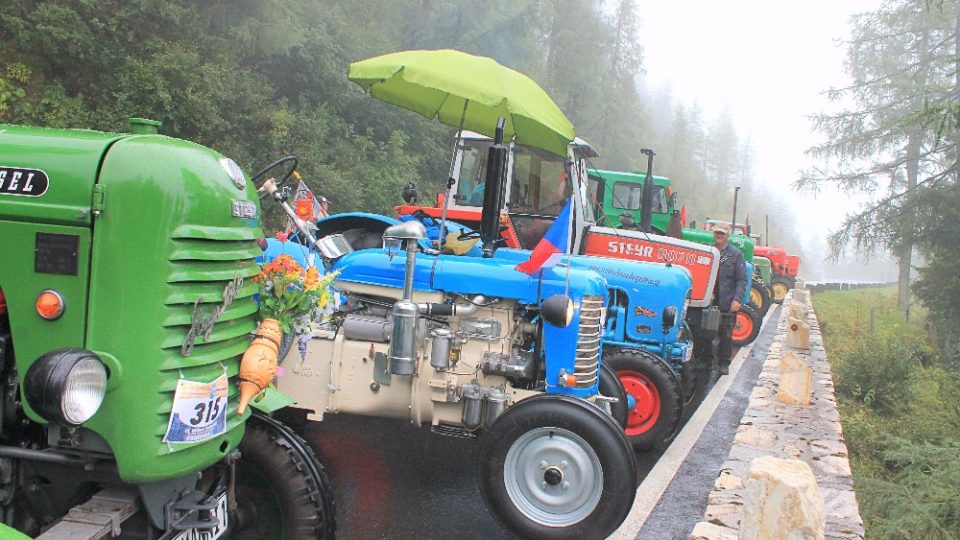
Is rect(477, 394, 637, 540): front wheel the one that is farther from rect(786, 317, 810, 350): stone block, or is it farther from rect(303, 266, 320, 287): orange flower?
rect(786, 317, 810, 350): stone block

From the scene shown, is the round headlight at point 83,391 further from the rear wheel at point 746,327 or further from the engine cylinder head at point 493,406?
the rear wheel at point 746,327

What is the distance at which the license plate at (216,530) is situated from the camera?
233 cm

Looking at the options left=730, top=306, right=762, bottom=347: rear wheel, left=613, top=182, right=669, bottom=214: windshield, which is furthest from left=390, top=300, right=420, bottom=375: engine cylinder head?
left=613, top=182, right=669, bottom=214: windshield

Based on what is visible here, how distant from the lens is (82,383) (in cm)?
203

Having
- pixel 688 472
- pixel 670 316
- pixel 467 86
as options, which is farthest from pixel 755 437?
pixel 467 86

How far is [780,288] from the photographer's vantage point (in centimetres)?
2306

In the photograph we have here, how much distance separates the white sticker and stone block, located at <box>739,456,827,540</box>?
7.50 feet

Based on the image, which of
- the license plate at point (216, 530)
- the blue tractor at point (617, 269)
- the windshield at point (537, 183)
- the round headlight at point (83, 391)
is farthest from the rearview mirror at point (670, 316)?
the round headlight at point (83, 391)

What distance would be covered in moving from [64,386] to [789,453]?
17.5 ft

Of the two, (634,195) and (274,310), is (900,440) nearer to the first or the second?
(274,310)

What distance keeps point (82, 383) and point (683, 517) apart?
3.74 m

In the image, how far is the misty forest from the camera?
29.4ft

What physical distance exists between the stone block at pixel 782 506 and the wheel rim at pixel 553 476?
0.80 meters

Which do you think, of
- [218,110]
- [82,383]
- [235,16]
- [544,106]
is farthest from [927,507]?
[235,16]
